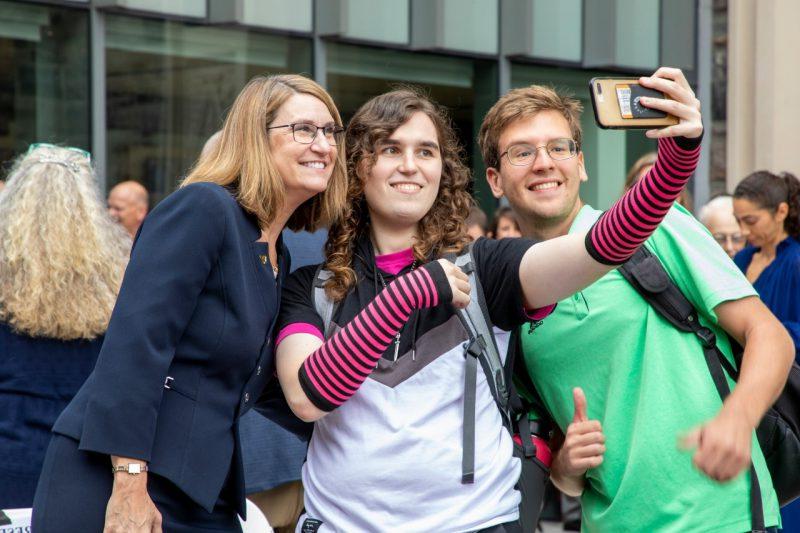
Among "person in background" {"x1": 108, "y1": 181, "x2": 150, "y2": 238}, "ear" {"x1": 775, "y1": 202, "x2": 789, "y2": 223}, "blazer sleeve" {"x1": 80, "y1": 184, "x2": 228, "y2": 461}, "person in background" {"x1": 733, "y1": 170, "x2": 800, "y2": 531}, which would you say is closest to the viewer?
"blazer sleeve" {"x1": 80, "y1": 184, "x2": 228, "y2": 461}

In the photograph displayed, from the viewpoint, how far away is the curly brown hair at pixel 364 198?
2.93 meters

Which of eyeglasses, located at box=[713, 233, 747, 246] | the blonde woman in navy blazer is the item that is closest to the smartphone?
the blonde woman in navy blazer

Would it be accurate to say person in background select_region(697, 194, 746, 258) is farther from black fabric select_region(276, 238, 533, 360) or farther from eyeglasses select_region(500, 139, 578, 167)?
black fabric select_region(276, 238, 533, 360)

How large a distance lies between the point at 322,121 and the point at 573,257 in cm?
77

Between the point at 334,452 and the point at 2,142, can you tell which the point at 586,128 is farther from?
the point at 334,452

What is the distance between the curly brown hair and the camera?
2928 mm

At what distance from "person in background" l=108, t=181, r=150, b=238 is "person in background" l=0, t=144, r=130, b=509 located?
396 centimetres

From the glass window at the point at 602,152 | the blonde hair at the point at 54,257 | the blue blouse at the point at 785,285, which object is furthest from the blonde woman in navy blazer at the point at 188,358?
the glass window at the point at 602,152

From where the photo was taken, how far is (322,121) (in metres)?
3.01

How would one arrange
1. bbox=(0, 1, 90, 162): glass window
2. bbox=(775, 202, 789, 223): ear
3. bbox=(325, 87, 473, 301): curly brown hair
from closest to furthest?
bbox=(325, 87, 473, 301): curly brown hair, bbox=(775, 202, 789, 223): ear, bbox=(0, 1, 90, 162): glass window

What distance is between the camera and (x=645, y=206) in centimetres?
256

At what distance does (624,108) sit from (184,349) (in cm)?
114

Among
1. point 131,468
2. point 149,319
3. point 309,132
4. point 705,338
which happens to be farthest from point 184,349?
point 705,338

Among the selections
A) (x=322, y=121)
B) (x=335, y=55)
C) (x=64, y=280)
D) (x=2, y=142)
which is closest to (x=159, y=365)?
(x=322, y=121)
